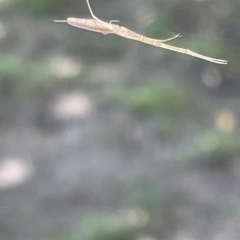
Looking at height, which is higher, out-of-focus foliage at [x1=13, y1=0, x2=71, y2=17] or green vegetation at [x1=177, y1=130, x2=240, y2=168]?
out-of-focus foliage at [x1=13, y1=0, x2=71, y2=17]

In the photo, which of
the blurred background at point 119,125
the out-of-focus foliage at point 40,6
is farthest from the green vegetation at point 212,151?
the out-of-focus foliage at point 40,6

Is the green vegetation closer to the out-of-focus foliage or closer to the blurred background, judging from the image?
the blurred background

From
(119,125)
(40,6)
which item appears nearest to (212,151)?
(119,125)

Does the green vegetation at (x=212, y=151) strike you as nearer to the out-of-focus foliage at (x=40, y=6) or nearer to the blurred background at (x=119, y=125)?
the blurred background at (x=119, y=125)

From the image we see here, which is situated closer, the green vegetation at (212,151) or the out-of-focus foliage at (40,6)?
the green vegetation at (212,151)

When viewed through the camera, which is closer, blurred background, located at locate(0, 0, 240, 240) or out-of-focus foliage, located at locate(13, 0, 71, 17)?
blurred background, located at locate(0, 0, 240, 240)

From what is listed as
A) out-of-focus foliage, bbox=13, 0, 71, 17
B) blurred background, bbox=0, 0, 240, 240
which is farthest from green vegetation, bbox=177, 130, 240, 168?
out-of-focus foliage, bbox=13, 0, 71, 17

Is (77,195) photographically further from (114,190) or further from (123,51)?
(123,51)

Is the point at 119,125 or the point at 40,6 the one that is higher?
the point at 40,6

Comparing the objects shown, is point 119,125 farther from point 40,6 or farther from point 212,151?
point 40,6
